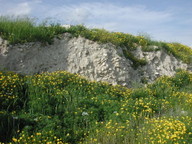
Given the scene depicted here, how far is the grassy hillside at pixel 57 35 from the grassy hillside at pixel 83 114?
288cm

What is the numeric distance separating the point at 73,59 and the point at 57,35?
1427mm

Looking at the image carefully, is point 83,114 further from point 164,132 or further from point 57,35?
point 57,35

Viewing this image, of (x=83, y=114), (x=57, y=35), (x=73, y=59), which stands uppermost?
(x=57, y=35)

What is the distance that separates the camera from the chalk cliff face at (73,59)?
10788 mm

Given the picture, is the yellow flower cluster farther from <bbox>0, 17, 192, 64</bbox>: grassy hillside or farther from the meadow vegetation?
<bbox>0, 17, 192, 64</bbox>: grassy hillside

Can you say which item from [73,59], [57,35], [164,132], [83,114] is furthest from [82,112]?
[57,35]

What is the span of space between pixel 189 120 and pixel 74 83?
3917mm

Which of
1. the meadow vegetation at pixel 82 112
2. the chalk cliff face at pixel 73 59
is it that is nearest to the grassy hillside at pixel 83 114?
the meadow vegetation at pixel 82 112

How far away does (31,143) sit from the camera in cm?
554

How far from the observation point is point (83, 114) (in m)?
6.99

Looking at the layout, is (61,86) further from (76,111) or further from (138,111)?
(138,111)

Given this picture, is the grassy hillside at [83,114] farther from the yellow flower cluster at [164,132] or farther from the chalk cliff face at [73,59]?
the chalk cliff face at [73,59]

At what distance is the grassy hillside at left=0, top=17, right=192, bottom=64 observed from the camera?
11164mm

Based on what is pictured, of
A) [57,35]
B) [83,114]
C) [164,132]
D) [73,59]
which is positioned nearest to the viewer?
[164,132]
